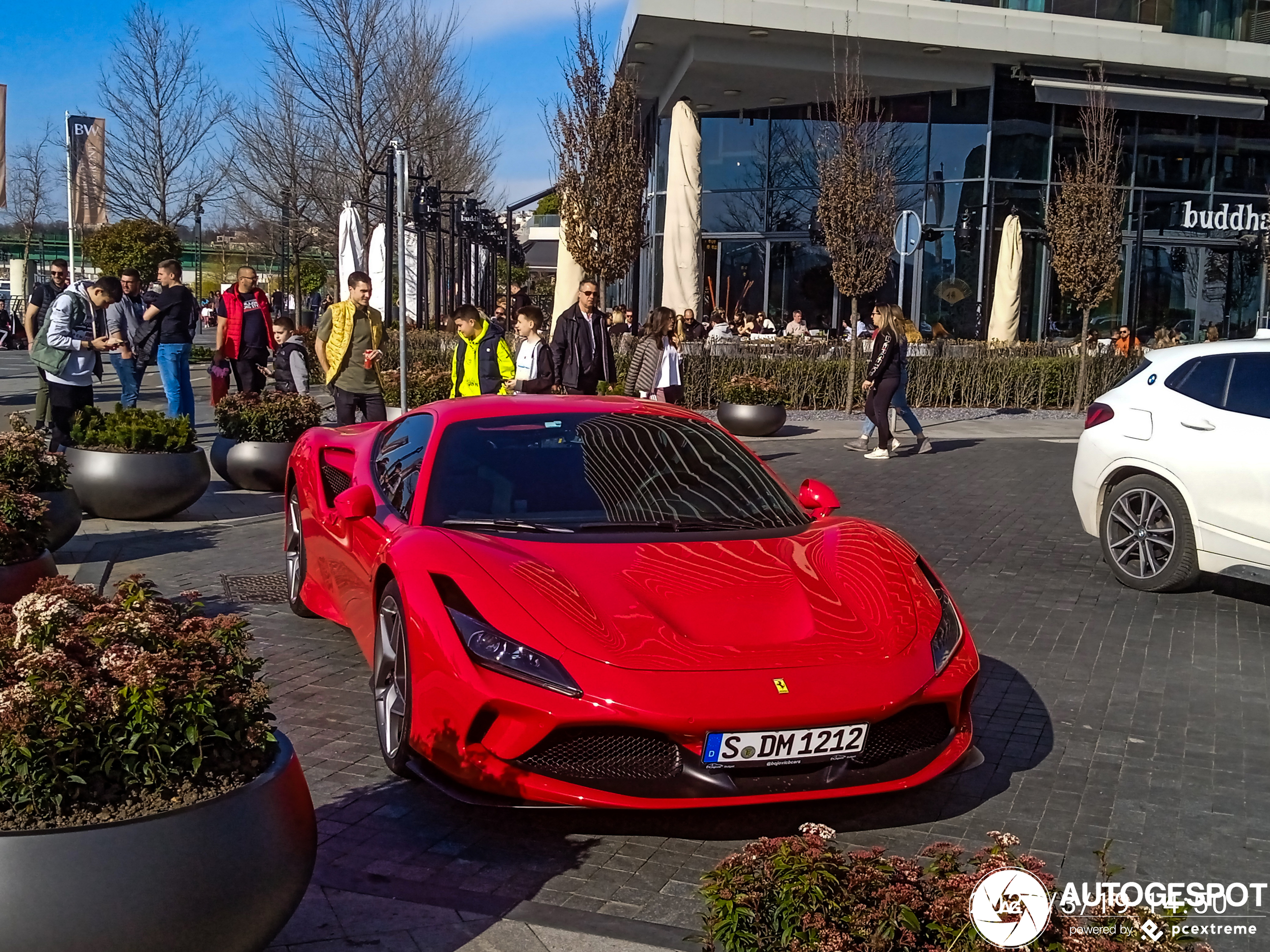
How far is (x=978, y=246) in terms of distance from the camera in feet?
105

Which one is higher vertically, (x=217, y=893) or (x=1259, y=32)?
(x=1259, y=32)

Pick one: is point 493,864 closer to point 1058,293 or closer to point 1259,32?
point 1058,293

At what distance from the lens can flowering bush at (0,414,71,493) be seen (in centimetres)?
777

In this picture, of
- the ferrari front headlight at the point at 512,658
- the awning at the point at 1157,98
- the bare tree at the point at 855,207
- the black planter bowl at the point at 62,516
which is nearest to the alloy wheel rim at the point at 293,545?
the black planter bowl at the point at 62,516

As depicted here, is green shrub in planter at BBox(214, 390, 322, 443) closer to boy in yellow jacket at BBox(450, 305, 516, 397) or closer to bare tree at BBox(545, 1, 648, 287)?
boy in yellow jacket at BBox(450, 305, 516, 397)

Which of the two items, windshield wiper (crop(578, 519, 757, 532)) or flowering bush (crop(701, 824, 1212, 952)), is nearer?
flowering bush (crop(701, 824, 1212, 952))

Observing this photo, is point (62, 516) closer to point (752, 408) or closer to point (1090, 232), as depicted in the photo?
point (752, 408)

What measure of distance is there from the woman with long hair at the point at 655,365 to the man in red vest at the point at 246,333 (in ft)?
16.0

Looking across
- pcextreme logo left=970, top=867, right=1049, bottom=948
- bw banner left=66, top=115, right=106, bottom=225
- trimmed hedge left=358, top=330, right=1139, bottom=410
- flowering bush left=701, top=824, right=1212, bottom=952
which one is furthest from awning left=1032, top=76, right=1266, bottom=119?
pcextreme logo left=970, top=867, right=1049, bottom=948

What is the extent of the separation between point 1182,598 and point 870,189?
14.7 m

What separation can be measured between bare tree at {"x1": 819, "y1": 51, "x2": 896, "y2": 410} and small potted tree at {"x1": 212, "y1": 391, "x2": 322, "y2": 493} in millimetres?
11421

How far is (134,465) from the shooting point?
9664 mm

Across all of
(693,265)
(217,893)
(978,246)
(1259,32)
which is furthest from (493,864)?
(1259,32)

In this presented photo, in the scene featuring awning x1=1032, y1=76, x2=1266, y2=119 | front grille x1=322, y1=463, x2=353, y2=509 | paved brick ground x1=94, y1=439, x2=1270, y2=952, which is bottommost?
paved brick ground x1=94, y1=439, x2=1270, y2=952
